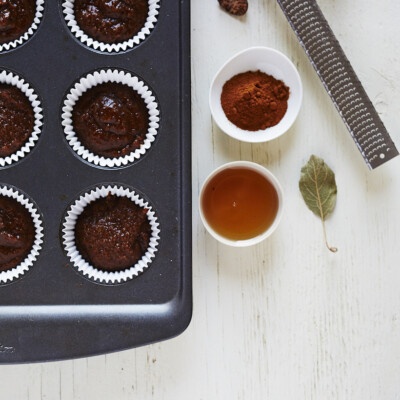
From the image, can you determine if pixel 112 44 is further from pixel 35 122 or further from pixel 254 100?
pixel 254 100

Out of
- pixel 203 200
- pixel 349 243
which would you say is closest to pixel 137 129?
pixel 203 200

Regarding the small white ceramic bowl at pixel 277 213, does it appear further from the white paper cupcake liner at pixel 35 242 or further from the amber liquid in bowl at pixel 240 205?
the white paper cupcake liner at pixel 35 242

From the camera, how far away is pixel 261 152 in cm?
212

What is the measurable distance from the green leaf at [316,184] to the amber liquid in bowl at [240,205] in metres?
0.19

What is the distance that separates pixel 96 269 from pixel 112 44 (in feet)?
2.71

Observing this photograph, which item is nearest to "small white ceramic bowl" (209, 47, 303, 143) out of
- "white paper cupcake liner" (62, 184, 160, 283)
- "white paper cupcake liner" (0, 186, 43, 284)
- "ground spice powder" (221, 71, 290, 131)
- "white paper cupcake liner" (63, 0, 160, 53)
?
"ground spice powder" (221, 71, 290, 131)

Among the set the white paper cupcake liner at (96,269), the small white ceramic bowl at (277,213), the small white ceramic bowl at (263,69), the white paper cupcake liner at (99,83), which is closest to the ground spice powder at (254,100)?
the small white ceramic bowl at (263,69)

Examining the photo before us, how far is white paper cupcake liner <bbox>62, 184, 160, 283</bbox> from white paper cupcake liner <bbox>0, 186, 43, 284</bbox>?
0.10 m

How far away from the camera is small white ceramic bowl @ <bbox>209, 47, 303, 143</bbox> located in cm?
200

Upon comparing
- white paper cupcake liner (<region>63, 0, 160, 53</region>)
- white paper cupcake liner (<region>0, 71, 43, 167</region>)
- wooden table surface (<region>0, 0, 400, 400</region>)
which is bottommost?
wooden table surface (<region>0, 0, 400, 400</region>)

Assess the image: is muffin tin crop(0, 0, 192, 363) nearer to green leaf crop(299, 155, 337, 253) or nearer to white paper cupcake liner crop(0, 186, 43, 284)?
white paper cupcake liner crop(0, 186, 43, 284)

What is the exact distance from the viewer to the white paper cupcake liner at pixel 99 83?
186 cm

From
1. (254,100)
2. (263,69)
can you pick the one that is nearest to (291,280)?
(254,100)

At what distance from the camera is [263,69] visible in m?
2.06
